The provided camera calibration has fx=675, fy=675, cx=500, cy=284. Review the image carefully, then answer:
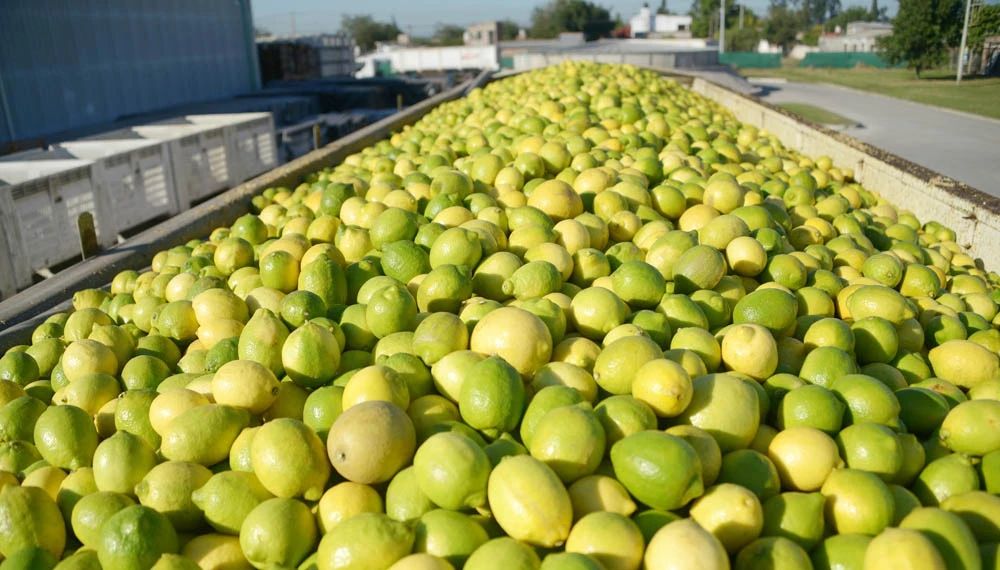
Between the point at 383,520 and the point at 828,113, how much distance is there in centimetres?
3061

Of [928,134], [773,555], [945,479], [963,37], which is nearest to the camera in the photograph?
[773,555]

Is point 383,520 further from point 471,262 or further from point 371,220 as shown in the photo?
point 371,220

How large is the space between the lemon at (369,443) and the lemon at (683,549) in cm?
91

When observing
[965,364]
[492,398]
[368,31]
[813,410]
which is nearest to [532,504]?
[492,398]

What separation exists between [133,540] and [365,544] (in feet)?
2.54

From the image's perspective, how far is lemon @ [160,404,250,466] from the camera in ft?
8.51

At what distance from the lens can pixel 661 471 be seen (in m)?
2.15

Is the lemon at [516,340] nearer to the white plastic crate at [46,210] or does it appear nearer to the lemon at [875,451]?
the lemon at [875,451]

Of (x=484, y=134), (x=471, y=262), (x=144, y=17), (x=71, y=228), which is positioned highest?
(x=144, y=17)

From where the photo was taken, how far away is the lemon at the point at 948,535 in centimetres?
200

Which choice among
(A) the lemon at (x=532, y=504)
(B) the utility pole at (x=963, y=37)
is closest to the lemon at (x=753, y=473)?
(A) the lemon at (x=532, y=504)

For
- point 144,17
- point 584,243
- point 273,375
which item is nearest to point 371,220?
point 584,243

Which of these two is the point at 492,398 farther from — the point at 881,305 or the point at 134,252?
the point at 134,252

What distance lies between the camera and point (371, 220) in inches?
177
